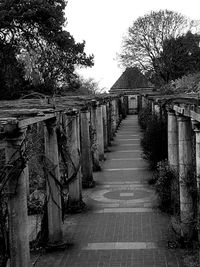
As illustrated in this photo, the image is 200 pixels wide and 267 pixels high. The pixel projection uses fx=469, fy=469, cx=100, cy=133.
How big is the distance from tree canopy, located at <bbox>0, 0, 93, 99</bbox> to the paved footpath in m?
8.61

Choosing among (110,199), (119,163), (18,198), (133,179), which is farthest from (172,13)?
(18,198)

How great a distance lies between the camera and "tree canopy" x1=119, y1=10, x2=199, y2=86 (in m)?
42.9

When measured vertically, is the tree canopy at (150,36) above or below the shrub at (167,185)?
above

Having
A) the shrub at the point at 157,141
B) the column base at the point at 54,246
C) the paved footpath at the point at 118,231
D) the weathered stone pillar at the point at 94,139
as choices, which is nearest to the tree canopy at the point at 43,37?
the weathered stone pillar at the point at 94,139

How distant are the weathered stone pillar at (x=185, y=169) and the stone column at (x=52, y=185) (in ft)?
9.70

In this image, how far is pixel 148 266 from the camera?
9.85 m

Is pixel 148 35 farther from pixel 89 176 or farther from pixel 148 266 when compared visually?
pixel 148 266

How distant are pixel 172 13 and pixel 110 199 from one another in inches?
1198

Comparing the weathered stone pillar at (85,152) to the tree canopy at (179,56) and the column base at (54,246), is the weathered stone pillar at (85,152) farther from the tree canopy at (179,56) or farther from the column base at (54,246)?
the tree canopy at (179,56)

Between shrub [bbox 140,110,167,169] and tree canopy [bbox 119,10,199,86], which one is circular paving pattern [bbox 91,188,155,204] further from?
tree canopy [bbox 119,10,199,86]

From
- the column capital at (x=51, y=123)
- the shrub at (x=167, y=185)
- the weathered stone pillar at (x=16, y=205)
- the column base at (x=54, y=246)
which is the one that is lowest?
the column base at (x=54, y=246)

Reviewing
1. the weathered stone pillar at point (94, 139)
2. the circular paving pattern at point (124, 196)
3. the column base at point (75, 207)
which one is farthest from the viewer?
the weathered stone pillar at point (94, 139)

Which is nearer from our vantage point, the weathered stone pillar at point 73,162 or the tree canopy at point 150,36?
the weathered stone pillar at point 73,162

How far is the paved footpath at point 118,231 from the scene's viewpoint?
10.3 metres
